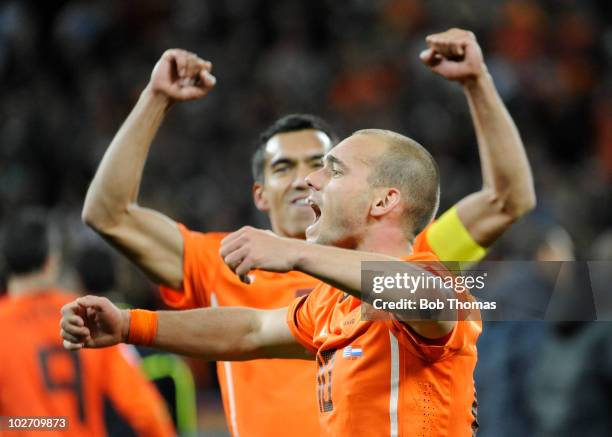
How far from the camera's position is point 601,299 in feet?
15.8

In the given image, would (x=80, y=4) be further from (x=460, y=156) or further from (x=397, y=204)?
(x=397, y=204)

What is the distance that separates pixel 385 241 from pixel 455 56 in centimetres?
99

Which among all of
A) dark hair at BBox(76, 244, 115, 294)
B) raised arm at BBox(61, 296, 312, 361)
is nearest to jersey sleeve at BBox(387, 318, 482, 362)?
raised arm at BBox(61, 296, 312, 361)

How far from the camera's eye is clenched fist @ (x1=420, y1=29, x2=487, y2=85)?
12.8 ft

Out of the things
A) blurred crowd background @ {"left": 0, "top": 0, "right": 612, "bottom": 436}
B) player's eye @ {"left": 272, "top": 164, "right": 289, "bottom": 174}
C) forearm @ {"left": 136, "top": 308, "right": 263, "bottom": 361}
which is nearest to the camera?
forearm @ {"left": 136, "top": 308, "right": 263, "bottom": 361}

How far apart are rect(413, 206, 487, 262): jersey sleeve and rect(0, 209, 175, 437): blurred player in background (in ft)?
5.38

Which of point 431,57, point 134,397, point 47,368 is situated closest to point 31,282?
point 47,368

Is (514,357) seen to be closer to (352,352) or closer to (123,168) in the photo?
(123,168)

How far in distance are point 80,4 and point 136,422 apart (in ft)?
29.3

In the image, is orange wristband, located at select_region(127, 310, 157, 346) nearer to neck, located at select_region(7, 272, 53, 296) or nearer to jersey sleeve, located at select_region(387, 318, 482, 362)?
jersey sleeve, located at select_region(387, 318, 482, 362)

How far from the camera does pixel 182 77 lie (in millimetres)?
4164

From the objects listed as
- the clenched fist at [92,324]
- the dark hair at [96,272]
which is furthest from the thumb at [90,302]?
the dark hair at [96,272]

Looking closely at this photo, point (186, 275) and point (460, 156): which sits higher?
point (460, 156)

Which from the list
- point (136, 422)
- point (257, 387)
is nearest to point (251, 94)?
point (136, 422)
